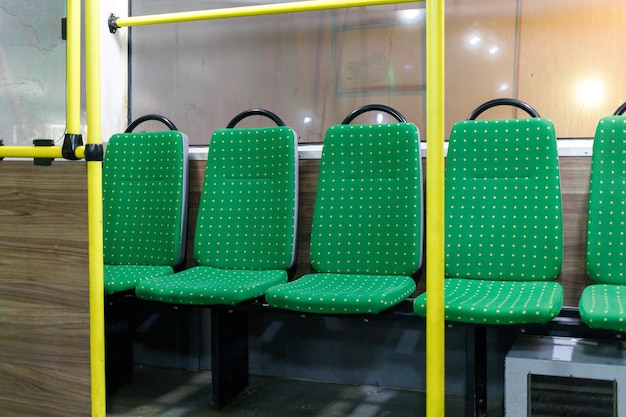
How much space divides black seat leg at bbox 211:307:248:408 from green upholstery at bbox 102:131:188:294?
316 mm

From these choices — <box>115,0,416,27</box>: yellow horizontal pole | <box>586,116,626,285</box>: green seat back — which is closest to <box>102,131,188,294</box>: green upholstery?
<box>115,0,416,27</box>: yellow horizontal pole

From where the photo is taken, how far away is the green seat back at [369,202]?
7.06 ft

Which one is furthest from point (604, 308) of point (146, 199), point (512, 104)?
point (146, 199)

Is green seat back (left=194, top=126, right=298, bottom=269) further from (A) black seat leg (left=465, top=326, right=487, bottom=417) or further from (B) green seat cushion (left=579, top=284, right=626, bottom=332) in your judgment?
(B) green seat cushion (left=579, top=284, right=626, bottom=332)

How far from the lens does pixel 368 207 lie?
87.4 inches

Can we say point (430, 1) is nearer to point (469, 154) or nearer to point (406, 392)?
point (469, 154)

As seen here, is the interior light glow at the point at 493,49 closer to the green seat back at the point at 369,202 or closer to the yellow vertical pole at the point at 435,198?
the green seat back at the point at 369,202

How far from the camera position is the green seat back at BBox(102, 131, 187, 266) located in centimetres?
242

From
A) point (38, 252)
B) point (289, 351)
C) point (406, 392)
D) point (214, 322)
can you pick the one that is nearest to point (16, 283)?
point (38, 252)

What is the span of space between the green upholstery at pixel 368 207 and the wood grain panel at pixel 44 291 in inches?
→ 27.7

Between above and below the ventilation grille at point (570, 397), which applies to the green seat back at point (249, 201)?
above

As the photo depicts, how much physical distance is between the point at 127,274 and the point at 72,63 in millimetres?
885

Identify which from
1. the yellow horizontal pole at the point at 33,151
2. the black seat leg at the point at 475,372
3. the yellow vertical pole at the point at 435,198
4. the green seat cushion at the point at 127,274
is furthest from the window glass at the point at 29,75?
the black seat leg at the point at 475,372

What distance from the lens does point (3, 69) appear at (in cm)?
201
